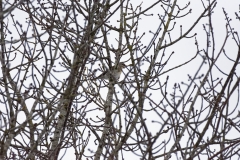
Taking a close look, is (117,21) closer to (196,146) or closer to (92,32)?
(92,32)

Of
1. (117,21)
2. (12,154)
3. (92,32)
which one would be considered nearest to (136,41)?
(117,21)

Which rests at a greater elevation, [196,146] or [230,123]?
[230,123]

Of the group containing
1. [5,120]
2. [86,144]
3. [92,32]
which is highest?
[92,32]

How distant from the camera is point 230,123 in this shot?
3.92 metres

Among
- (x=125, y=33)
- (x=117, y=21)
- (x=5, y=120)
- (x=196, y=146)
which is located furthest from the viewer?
(x=117, y=21)

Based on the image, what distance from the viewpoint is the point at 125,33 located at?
740 centimetres

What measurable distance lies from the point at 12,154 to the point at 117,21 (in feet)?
12.8

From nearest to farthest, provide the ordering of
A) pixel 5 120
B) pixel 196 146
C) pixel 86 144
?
1. pixel 196 146
2. pixel 5 120
3. pixel 86 144

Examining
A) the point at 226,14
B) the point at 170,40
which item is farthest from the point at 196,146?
the point at 170,40

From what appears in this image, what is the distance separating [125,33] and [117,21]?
2.33 ft

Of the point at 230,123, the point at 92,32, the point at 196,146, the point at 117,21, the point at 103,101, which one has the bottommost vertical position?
the point at 196,146

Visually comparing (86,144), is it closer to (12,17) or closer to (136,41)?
(12,17)

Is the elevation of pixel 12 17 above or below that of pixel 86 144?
above

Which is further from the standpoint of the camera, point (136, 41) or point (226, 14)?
point (136, 41)
